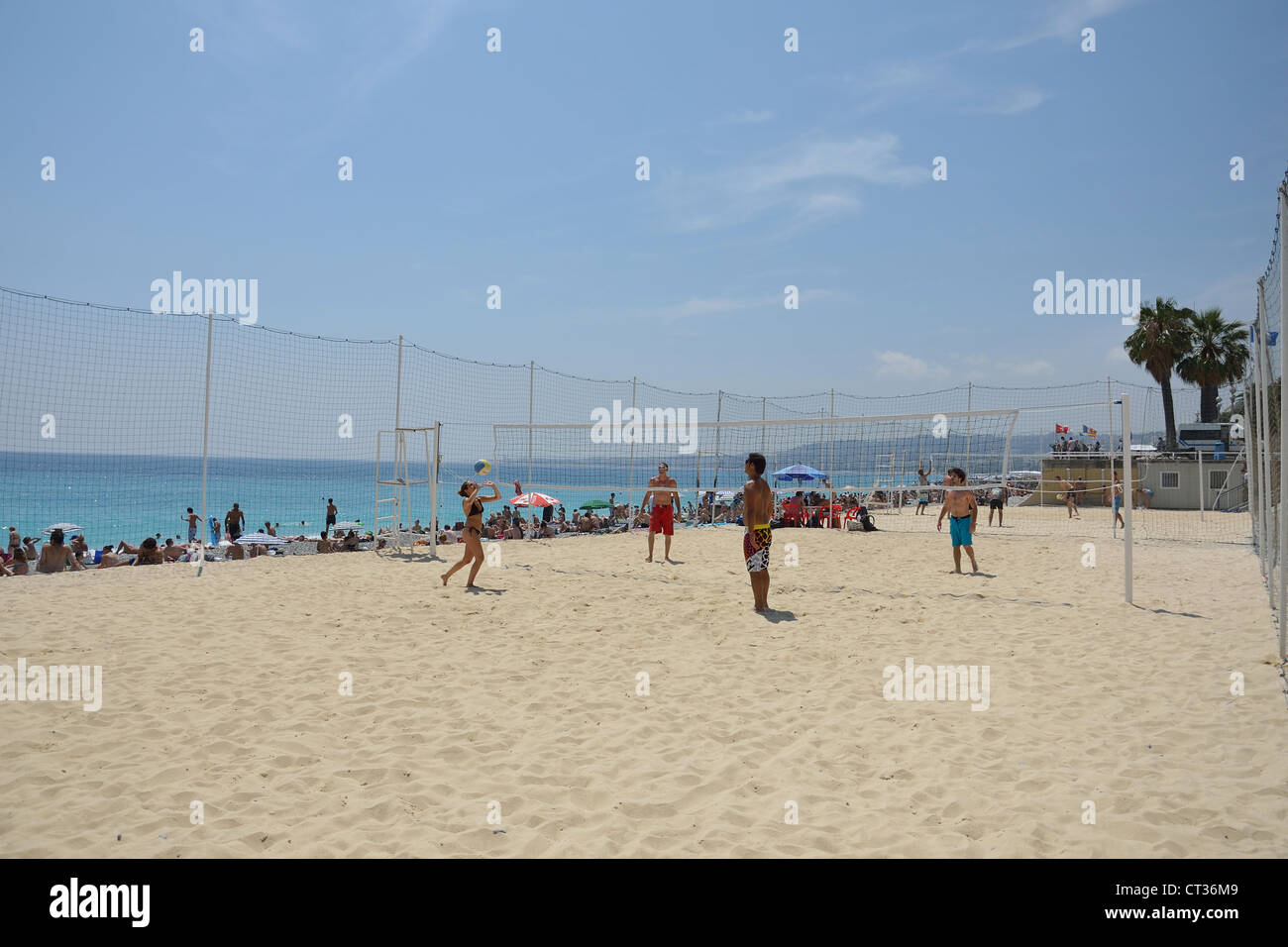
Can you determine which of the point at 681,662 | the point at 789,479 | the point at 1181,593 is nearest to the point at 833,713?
the point at 681,662

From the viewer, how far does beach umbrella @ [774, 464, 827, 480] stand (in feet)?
63.0

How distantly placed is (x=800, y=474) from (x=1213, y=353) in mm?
18001

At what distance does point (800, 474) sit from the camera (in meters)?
19.4

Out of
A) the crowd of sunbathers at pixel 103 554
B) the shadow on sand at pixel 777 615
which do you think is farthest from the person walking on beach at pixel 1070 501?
the crowd of sunbathers at pixel 103 554

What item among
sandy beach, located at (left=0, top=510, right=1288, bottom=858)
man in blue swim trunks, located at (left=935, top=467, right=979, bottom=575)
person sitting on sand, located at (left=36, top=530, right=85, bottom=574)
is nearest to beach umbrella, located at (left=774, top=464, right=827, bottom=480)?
man in blue swim trunks, located at (left=935, top=467, right=979, bottom=575)

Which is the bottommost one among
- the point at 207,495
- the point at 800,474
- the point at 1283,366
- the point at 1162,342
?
the point at 207,495

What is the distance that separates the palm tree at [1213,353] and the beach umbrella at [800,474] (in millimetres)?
16600

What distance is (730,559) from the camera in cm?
1059

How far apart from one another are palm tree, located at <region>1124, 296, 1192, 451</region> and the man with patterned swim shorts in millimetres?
25742

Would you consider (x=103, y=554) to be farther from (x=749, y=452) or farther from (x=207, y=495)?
(x=207, y=495)

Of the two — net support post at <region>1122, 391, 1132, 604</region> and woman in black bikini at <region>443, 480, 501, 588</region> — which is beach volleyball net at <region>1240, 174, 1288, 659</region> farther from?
woman in black bikini at <region>443, 480, 501, 588</region>

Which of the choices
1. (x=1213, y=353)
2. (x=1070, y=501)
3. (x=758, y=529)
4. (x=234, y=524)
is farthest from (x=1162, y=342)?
(x=234, y=524)

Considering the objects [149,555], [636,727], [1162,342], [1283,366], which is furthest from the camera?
[1162,342]
